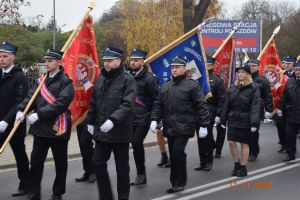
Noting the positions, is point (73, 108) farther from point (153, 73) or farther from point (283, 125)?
point (283, 125)

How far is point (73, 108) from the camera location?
7809 millimetres

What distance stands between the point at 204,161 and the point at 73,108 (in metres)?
2.82

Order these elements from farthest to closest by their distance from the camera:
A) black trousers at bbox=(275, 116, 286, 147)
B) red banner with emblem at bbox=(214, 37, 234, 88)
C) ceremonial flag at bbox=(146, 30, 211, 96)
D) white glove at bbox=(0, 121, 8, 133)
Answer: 1. black trousers at bbox=(275, 116, 286, 147)
2. red banner with emblem at bbox=(214, 37, 234, 88)
3. ceremonial flag at bbox=(146, 30, 211, 96)
4. white glove at bbox=(0, 121, 8, 133)

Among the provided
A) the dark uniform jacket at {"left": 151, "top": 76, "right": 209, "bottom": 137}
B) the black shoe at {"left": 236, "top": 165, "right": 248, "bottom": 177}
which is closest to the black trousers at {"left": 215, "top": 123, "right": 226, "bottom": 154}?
the black shoe at {"left": 236, "top": 165, "right": 248, "bottom": 177}

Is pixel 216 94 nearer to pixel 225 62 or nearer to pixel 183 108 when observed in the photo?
pixel 225 62

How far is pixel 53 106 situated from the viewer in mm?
6582

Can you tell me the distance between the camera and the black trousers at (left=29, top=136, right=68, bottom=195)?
675cm

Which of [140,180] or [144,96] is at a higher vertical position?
[144,96]

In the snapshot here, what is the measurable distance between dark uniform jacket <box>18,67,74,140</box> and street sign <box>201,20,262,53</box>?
19.8 m

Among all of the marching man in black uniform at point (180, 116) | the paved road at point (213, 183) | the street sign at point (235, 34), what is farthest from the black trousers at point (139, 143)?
the street sign at point (235, 34)

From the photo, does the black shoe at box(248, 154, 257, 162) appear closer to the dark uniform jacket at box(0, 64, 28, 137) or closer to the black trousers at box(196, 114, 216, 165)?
the black trousers at box(196, 114, 216, 165)

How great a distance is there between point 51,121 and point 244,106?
3380 mm

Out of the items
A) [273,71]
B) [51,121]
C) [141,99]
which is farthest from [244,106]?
[273,71]

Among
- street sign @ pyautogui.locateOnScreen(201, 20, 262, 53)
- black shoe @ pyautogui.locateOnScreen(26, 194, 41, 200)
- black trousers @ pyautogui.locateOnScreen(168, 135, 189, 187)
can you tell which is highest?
street sign @ pyautogui.locateOnScreen(201, 20, 262, 53)
